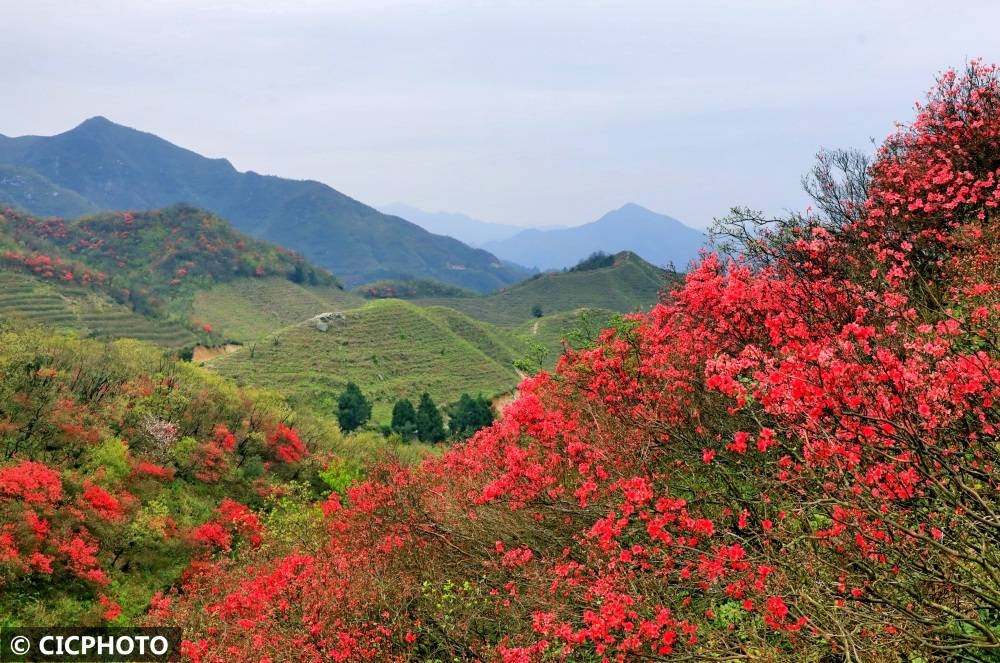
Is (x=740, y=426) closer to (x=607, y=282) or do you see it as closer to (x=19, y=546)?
(x=19, y=546)

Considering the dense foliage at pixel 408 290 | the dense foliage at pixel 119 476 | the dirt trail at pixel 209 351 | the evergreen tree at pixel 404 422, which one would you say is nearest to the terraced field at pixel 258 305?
the dirt trail at pixel 209 351

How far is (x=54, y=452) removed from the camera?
84.2 feet

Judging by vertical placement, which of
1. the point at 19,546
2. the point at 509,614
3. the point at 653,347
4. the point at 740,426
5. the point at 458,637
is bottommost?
the point at 19,546

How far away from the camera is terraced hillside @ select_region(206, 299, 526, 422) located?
7250 cm

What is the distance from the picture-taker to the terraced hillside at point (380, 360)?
72500 mm

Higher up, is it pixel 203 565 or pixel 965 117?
pixel 965 117

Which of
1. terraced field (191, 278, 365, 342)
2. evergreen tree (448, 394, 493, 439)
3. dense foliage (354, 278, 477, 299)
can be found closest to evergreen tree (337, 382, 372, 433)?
evergreen tree (448, 394, 493, 439)

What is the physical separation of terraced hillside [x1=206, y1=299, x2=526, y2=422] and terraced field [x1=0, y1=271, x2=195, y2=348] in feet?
53.2

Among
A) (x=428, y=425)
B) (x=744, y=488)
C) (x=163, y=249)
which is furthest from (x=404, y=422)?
(x=163, y=249)

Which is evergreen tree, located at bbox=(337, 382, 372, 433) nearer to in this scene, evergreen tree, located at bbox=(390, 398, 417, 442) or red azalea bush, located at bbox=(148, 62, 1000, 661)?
evergreen tree, located at bbox=(390, 398, 417, 442)

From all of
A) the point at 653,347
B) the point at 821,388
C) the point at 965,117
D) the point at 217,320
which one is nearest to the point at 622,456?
the point at 653,347

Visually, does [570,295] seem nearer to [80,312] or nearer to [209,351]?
[209,351]

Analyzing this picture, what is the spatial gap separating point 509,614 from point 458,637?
1.16 meters

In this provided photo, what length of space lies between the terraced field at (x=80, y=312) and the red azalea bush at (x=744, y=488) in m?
76.2
